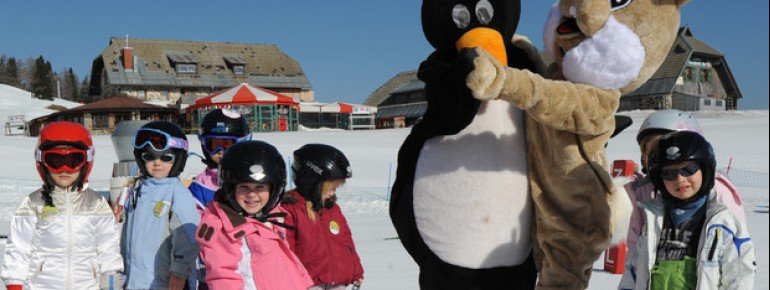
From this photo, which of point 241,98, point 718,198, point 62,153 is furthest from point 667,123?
point 241,98

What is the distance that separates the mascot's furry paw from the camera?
2.14m

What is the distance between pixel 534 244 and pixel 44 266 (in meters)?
2.80

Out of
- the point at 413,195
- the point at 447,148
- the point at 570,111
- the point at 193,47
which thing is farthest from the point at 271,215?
the point at 193,47

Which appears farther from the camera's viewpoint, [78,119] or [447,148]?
[78,119]

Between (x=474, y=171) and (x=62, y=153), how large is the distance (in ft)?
8.51

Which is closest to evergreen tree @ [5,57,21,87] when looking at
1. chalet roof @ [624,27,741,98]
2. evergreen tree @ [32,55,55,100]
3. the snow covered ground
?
evergreen tree @ [32,55,55,100]

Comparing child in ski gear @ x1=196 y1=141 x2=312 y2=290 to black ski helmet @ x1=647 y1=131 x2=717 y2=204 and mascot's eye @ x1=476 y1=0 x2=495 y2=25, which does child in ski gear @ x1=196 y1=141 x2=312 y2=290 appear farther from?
black ski helmet @ x1=647 y1=131 x2=717 y2=204

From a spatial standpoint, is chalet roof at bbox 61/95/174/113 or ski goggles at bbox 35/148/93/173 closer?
ski goggles at bbox 35/148/93/173

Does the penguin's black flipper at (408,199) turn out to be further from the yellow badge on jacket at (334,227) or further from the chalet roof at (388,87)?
the chalet roof at (388,87)

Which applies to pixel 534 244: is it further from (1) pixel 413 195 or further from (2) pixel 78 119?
(2) pixel 78 119

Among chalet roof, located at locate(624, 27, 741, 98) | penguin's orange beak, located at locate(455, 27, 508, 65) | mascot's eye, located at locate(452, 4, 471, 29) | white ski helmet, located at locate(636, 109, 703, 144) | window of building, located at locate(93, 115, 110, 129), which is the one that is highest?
chalet roof, located at locate(624, 27, 741, 98)

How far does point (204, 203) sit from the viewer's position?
4668mm

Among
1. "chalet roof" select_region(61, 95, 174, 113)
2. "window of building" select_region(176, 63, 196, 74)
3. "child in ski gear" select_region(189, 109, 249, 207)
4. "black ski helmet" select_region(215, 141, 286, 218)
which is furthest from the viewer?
"window of building" select_region(176, 63, 196, 74)

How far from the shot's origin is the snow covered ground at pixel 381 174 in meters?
6.70
